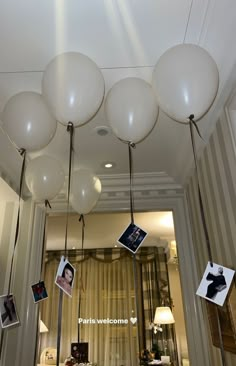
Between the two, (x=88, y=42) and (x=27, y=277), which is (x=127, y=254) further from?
(x=88, y=42)

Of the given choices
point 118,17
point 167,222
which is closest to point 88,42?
point 118,17

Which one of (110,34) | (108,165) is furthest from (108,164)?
(110,34)

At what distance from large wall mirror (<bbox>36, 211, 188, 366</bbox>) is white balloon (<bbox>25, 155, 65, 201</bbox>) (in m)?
2.97

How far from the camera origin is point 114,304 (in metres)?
5.37

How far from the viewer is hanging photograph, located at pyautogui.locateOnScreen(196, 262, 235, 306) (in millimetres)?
891

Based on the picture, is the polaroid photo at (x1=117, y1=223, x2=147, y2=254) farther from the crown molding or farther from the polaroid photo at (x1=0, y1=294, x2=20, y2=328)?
the crown molding

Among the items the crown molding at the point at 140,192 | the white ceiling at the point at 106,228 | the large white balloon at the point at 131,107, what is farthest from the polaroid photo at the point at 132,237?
the white ceiling at the point at 106,228

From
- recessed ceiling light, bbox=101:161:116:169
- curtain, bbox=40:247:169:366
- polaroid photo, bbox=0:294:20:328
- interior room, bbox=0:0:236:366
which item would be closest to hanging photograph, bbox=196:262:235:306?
interior room, bbox=0:0:236:366

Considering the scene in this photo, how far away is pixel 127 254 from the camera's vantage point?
5648mm

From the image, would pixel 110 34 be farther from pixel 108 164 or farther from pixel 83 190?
pixel 108 164

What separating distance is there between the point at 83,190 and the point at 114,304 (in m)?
4.45

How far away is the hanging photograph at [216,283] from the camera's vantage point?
0.89 m

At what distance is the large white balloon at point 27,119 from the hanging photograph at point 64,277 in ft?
1.95

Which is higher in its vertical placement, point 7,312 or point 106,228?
point 106,228
